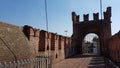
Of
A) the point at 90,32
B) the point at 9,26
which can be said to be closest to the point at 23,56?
the point at 9,26

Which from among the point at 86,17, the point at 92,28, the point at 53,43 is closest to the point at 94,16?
the point at 86,17

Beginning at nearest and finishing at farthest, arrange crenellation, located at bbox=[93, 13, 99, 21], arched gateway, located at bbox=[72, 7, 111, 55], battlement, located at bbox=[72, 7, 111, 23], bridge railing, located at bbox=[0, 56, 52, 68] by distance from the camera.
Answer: bridge railing, located at bbox=[0, 56, 52, 68], arched gateway, located at bbox=[72, 7, 111, 55], battlement, located at bbox=[72, 7, 111, 23], crenellation, located at bbox=[93, 13, 99, 21]

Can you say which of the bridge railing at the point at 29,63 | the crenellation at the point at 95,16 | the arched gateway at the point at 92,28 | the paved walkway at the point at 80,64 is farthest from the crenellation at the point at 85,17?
the bridge railing at the point at 29,63

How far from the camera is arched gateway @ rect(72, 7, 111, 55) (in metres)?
32.4

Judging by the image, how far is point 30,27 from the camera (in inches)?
521

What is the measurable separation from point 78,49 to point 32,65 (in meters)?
28.6

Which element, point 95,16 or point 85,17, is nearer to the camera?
point 95,16

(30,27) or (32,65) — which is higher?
(30,27)

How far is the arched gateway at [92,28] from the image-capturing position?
106ft

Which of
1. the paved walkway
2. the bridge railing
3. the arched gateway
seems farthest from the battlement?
the bridge railing

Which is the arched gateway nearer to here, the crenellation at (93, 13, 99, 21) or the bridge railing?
the crenellation at (93, 13, 99, 21)

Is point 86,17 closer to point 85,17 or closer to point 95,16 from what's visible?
point 85,17

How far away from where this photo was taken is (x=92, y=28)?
117ft

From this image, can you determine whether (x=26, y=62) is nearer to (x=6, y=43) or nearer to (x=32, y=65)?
(x=32, y=65)
